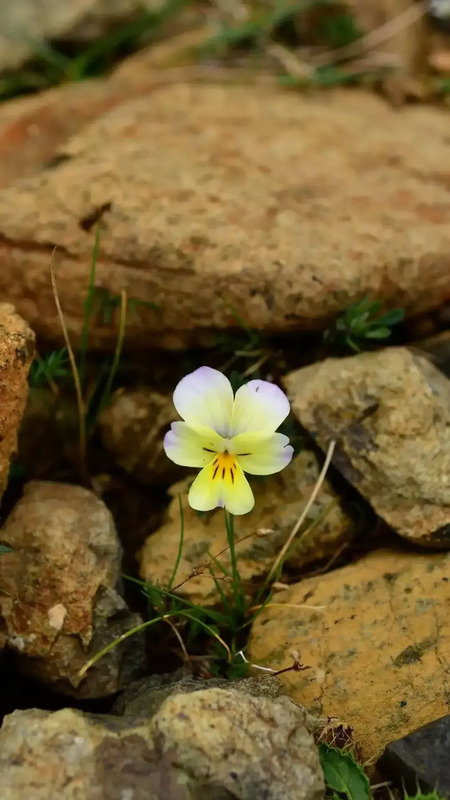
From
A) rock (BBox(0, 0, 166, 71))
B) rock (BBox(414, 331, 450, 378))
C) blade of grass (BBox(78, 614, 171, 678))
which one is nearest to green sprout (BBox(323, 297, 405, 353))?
rock (BBox(414, 331, 450, 378))

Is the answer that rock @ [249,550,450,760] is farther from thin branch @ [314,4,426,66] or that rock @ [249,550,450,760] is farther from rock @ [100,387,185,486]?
thin branch @ [314,4,426,66]

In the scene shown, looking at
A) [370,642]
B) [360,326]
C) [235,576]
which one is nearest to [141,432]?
[235,576]

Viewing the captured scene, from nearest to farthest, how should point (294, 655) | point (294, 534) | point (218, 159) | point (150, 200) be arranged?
point (294, 655) < point (294, 534) < point (150, 200) < point (218, 159)

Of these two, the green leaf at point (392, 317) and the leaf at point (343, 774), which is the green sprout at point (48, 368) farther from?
the leaf at point (343, 774)

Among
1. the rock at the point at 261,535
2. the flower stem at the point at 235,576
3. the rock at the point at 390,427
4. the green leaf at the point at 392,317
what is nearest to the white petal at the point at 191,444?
the flower stem at the point at 235,576

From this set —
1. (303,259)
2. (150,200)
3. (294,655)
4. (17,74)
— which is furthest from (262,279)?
(17,74)

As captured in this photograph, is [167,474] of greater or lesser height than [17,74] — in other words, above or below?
below

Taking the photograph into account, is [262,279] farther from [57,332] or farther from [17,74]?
[17,74]
